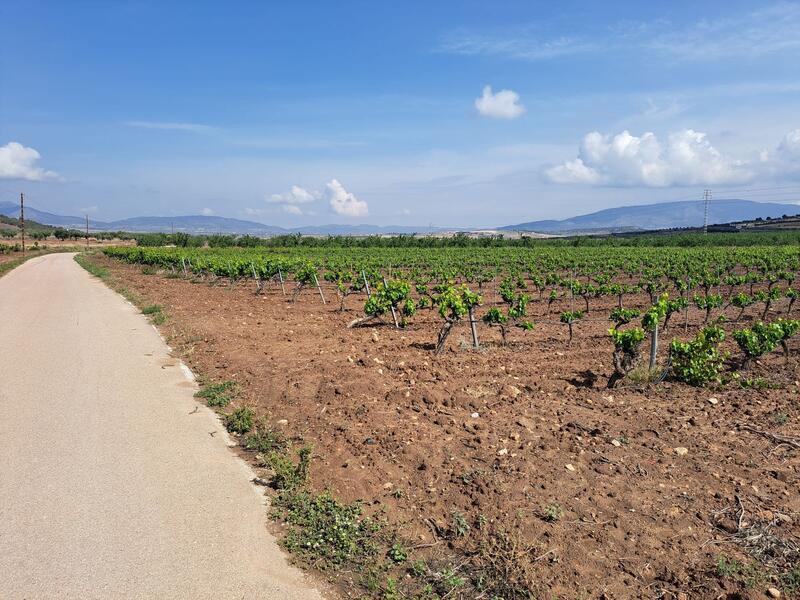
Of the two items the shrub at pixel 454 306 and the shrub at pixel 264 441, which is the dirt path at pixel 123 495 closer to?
the shrub at pixel 264 441

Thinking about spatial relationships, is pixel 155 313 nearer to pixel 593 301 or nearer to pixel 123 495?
pixel 123 495

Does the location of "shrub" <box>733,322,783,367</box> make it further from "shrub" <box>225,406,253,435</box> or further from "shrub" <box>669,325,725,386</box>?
"shrub" <box>225,406,253,435</box>

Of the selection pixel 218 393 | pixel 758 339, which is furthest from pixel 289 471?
pixel 758 339

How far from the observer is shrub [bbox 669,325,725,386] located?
27.0 feet

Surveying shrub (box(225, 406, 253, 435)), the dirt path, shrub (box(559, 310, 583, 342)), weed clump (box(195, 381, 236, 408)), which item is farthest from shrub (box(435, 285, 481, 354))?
the dirt path

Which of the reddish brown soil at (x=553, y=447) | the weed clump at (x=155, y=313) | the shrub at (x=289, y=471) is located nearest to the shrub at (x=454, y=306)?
the reddish brown soil at (x=553, y=447)

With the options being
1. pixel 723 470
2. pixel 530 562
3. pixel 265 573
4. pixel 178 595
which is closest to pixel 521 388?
pixel 723 470

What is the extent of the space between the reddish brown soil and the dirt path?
1.01m

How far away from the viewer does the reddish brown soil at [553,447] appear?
4.36 metres

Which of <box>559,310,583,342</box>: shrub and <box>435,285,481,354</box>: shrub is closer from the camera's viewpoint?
<box>435,285,481,354</box>: shrub

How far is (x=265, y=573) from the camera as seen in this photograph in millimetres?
4035

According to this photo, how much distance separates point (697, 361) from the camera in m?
8.27

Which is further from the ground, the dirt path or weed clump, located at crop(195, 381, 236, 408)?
weed clump, located at crop(195, 381, 236, 408)

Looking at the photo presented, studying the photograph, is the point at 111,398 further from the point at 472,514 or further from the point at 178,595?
the point at 472,514
